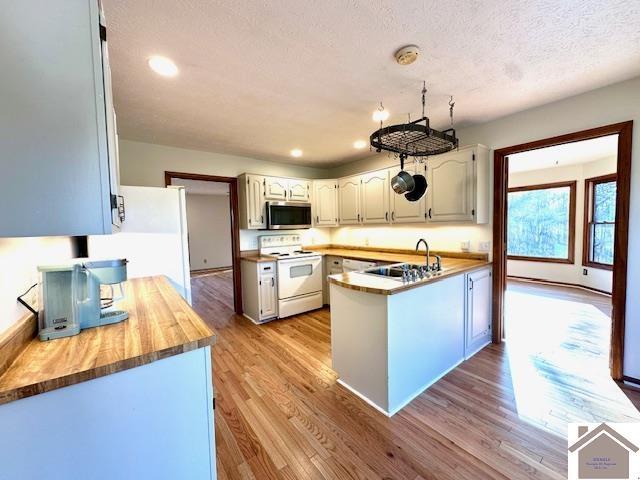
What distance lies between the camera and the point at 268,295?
3.55 meters

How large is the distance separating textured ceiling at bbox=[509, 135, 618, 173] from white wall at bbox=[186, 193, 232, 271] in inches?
276

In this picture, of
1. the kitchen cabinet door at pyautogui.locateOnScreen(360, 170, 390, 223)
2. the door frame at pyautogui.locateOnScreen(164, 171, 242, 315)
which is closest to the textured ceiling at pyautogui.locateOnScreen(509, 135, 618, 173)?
the kitchen cabinet door at pyautogui.locateOnScreen(360, 170, 390, 223)

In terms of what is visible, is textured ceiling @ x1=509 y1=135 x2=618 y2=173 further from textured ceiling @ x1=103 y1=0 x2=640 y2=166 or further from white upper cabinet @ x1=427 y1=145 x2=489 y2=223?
textured ceiling @ x1=103 y1=0 x2=640 y2=166

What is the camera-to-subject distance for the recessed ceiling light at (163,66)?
1.62m

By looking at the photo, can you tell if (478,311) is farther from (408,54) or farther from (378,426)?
(408,54)

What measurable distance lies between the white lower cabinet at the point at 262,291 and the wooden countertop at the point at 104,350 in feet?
7.14

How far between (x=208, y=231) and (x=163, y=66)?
6.76 m

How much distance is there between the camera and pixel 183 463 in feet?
3.05

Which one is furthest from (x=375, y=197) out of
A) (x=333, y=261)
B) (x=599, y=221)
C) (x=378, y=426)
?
(x=599, y=221)

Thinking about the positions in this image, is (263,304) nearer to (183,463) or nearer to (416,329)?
(416,329)

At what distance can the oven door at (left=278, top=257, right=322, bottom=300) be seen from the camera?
3.62m

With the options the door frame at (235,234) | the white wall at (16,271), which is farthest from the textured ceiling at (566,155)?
the white wall at (16,271)

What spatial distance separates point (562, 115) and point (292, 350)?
3351 mm

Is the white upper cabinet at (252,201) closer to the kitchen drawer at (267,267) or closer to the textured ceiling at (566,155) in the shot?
the kitchen drawer at (267,267)
